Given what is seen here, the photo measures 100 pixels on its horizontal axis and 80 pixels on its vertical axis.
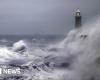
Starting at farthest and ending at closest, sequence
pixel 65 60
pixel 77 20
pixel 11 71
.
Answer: pixel 77 20 < pixel 65 60 < pixel 11 71

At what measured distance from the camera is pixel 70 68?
26.7 ft

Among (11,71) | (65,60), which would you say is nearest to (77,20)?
(65,60)

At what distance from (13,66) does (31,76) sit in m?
0.91

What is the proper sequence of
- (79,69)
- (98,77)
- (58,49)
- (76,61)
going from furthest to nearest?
(58,49), (76,61), (79,69), (98,77)

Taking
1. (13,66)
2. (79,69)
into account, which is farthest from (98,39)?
(13,66)

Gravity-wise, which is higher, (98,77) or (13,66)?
(13,66)

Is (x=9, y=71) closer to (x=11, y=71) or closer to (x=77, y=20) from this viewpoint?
(x=11, y=71)

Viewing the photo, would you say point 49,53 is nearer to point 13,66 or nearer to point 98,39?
point 13,66

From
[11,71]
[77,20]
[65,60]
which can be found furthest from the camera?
[77,20]

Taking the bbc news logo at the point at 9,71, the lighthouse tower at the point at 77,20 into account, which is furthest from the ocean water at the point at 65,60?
the lighthouse tower at the point at 77,20

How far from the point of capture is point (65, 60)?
8.78 meters

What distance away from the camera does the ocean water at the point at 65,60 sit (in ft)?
25.4

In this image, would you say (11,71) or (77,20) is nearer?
(11,71)

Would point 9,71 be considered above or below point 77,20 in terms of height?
below
